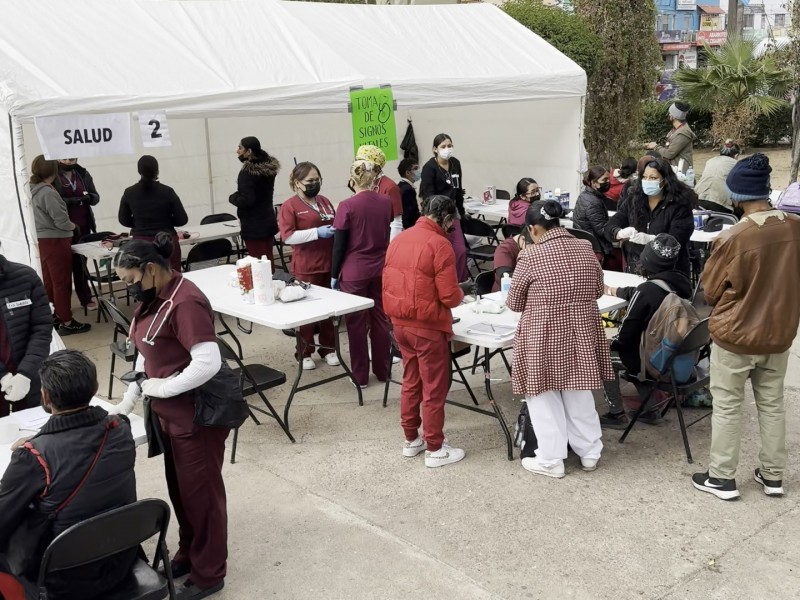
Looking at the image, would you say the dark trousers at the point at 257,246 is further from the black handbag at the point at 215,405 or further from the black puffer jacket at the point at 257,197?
the black handbag at the point at 215,405

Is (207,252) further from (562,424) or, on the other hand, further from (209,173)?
(562,424)

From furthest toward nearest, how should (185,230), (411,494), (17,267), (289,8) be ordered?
(185,230)
(289,8)
(411,494)
(17,267)

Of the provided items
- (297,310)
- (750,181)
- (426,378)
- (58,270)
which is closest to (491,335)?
(426,378)

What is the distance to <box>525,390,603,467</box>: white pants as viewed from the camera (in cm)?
457

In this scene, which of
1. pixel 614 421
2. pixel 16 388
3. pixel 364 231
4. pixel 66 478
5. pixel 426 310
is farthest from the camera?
pixel 364 231

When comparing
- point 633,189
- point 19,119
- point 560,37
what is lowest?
point 633,189

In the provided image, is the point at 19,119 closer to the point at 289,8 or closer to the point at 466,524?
the point at 289,8

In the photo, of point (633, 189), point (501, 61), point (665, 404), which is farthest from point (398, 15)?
point (665, 404)

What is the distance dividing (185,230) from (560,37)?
6.41 m

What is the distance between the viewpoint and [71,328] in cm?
752

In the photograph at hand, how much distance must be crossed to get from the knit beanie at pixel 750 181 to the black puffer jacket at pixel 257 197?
4119mm

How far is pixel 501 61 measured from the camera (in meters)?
8.42

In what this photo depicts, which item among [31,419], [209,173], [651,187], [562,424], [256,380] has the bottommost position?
[562,424]

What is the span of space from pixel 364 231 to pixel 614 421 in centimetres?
203
